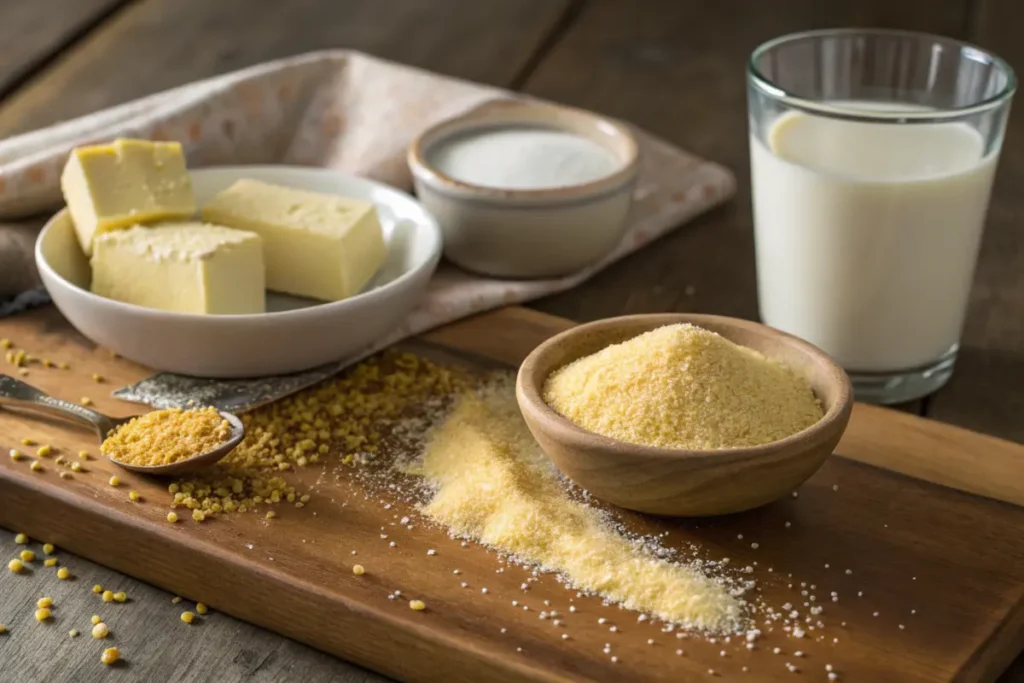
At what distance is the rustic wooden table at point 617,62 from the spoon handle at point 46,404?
13 centimetres

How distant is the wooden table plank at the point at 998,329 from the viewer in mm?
1349

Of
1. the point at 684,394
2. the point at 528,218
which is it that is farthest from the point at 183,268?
the point at 684,394

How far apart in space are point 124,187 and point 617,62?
3.39 ft

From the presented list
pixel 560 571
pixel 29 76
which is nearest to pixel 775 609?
pixel 560 571

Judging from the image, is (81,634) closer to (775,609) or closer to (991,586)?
(775,609)

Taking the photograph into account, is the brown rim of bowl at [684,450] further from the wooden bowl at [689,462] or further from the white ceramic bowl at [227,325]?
the white ceramic bowl at [227,325]

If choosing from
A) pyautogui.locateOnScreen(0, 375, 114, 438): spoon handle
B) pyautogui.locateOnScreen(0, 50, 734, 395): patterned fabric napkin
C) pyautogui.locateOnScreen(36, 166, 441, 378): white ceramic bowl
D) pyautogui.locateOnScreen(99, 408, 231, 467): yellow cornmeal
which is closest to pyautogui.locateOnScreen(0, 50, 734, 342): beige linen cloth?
pyautogui.locateOnScreen(0, 50, 734, 395): patterned fabric napkin

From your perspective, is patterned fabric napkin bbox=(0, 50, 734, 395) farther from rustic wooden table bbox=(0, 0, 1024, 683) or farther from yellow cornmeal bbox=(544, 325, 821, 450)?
yellow cornmeal bbox=(544, 325, 821, 450)

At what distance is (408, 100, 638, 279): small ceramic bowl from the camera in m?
1.52

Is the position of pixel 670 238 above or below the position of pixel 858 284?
below

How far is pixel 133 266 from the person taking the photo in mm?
1354

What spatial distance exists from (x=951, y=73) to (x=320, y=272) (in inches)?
27.9

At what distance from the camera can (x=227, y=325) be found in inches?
50.3

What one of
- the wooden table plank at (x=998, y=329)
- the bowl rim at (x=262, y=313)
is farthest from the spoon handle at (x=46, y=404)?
the wooden table plank at (x=998, y=329)
